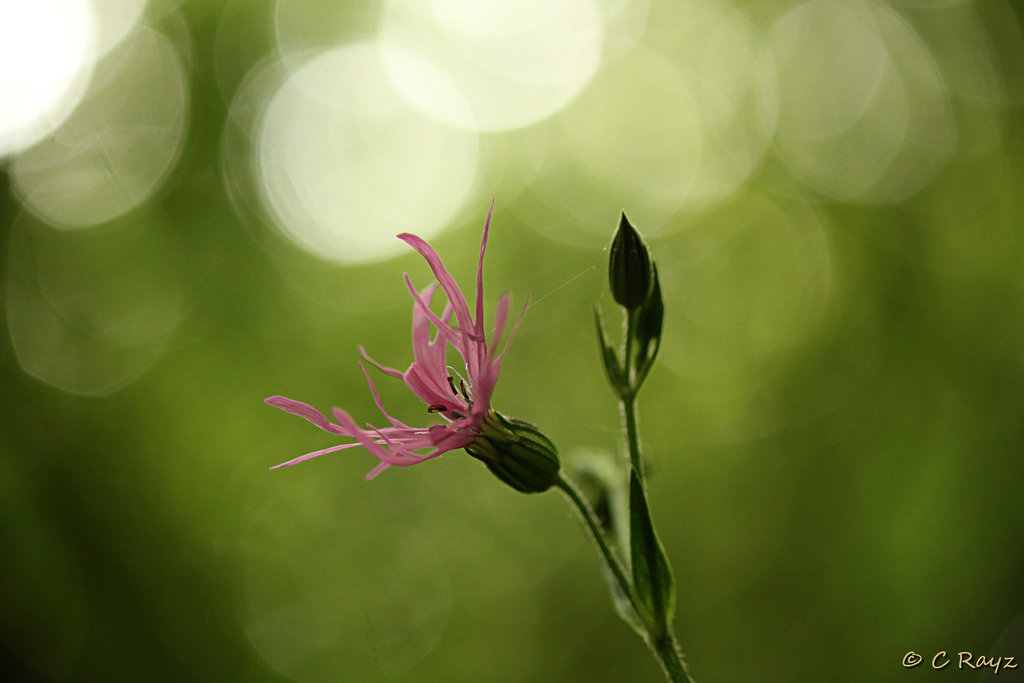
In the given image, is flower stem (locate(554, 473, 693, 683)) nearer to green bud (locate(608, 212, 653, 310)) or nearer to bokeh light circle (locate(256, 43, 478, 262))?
green bud (locate(608, 212, 653, 310))

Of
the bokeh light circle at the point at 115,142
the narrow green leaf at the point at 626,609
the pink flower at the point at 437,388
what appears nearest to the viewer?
the pink flower at the point at 437,388

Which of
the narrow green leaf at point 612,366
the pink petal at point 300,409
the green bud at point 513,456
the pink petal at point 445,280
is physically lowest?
the green bud at point 513,456

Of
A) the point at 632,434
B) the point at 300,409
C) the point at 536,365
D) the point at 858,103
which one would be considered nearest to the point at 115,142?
the point at 536,365

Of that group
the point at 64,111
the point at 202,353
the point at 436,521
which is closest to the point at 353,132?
the point at 64,111

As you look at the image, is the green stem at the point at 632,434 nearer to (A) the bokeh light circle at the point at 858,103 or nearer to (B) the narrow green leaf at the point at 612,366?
(B) the narrow green leaf at the point at 612,366

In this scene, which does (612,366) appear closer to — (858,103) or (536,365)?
(536,365)

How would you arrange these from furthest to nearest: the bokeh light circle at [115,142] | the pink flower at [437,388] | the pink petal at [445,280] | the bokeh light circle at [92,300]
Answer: the bokeh light circle at [115,142] → the bokeh light circle at [92,300] → the pink petal at [445,280] → the pink flower at [437,388]

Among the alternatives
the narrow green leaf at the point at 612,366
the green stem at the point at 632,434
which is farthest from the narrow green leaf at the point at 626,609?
the narrow green leaf at the point at 612,366

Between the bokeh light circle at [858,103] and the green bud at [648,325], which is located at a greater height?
the bokeh light circle at [858,103]
